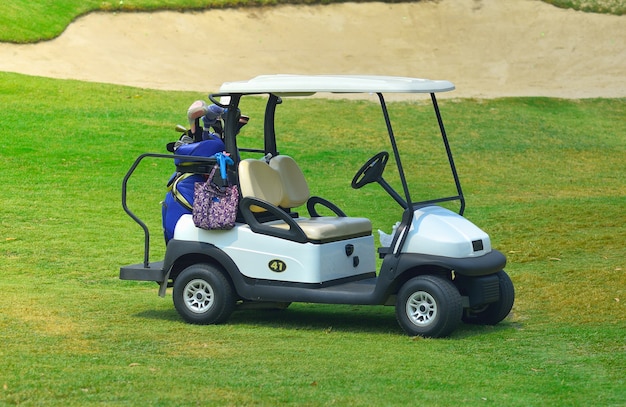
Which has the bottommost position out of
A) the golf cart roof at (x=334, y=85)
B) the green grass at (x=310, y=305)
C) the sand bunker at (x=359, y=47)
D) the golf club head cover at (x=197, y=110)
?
the green grass at (x=310, y=305)

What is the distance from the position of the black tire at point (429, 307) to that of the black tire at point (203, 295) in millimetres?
1330

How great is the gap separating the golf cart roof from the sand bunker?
16.4 metres

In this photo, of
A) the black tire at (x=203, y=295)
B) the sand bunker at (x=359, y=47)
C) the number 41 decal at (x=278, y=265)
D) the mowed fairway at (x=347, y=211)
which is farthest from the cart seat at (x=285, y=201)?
the sand bunker at (x=359, y=47)

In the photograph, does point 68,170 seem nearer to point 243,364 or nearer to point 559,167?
point 559,167

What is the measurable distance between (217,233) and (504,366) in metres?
2.53

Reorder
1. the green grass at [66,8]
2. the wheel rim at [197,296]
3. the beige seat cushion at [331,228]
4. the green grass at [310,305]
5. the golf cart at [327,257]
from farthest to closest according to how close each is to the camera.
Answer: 1. the green grass at [66,8]
2. the wheel rim at [197,296]
3. the beige seat cushion at [331,228]
4. the golf cart at [327,257]
5. the green grass at [310,305]

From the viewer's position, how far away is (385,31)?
30.1m

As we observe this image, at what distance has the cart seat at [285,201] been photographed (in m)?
8.55

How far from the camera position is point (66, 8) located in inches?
1102

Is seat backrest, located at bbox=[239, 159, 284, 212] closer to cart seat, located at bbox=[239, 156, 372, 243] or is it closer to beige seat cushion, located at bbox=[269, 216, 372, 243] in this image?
cart seat, located at bbox=[239, 156, 372, 243]

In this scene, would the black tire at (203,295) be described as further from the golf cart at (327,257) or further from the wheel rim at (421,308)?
the wheel rim at (421,308)

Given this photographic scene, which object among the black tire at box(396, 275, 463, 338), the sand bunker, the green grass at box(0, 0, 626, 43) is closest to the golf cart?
the black tire at box(396, 275, 463, 338)

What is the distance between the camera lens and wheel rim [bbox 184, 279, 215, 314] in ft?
28.8

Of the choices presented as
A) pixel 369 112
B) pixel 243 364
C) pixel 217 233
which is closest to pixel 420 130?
pixel 369 112
